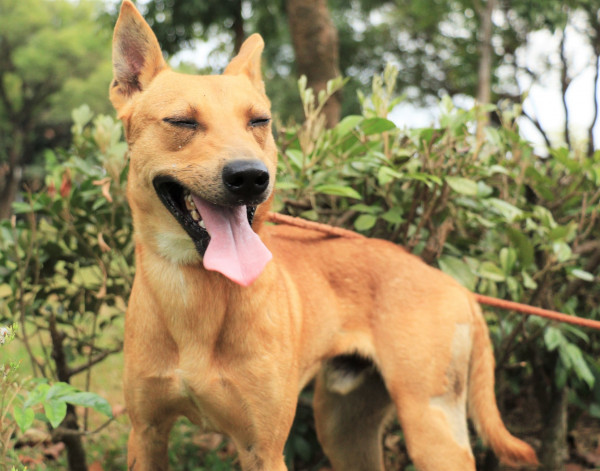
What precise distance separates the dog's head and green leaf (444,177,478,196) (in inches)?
39.8

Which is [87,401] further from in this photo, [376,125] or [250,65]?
[376,125]

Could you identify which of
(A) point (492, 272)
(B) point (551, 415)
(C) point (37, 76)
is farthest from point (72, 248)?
(C) point (37, 76)

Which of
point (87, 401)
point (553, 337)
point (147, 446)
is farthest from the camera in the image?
point (553, 337)

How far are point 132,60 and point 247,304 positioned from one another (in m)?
1.15

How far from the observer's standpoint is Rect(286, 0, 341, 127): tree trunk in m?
7.16

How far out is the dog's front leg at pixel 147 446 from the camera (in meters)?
2.73

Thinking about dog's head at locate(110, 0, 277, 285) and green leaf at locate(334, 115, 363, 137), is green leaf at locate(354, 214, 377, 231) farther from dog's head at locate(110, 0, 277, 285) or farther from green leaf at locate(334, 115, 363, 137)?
dog's head at locate(110, 0, 277, 285)

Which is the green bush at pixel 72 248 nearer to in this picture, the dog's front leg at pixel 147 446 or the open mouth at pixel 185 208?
the dog's front leg at pixel 147 446

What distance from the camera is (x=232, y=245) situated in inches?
92.0

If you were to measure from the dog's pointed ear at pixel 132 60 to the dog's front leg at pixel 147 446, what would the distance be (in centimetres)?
136

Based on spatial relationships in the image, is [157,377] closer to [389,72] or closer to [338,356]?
[338,356]

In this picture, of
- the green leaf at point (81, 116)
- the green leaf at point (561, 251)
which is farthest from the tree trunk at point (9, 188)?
the green leaf at point (561, 251)

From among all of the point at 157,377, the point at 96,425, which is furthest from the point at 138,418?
the point at 96,425

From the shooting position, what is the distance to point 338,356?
3316mm
